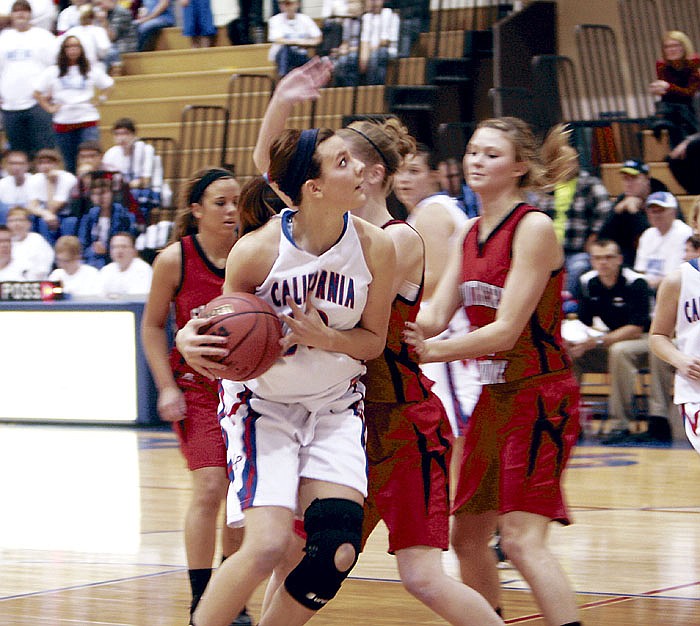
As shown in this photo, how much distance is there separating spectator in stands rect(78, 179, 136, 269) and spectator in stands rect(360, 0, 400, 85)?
106 inches

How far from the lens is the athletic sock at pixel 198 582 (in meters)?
4.35

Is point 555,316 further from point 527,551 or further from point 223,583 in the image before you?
point 223,583

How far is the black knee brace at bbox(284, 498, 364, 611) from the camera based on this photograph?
3.37 meters

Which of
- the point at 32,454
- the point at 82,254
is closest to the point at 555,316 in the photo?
the point at 32,454

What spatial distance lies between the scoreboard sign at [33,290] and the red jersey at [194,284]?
622 cm

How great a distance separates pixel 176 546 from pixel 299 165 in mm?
2821

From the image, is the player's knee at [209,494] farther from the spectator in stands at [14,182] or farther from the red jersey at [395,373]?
the spectator in stands at [14,182]

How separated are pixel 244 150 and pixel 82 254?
7.51 ft

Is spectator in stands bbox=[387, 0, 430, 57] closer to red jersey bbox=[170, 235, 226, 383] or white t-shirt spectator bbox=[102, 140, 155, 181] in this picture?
white t-shirt spectator bbox=[102, 140, 155, 181]

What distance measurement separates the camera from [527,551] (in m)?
3.64

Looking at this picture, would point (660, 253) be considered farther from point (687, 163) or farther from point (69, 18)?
point (69, 18)

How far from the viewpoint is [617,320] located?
9289 mm

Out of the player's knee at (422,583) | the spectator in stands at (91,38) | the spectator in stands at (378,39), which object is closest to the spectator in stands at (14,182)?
the spectator in stands at (91,38)

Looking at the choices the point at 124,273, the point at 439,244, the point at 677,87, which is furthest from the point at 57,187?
the point at 439,244
